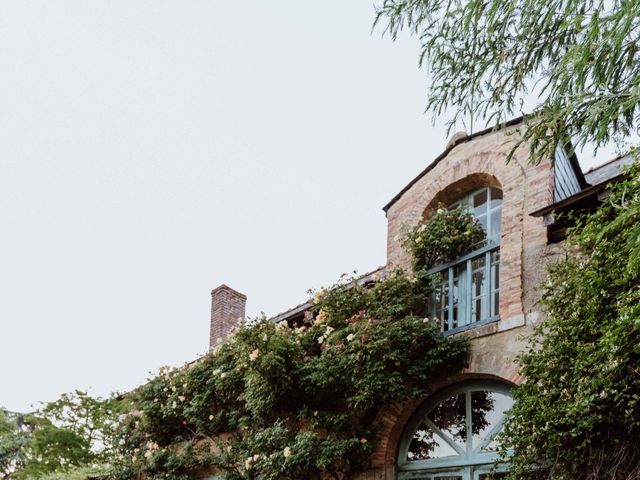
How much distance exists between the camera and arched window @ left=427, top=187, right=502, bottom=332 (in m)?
9.27

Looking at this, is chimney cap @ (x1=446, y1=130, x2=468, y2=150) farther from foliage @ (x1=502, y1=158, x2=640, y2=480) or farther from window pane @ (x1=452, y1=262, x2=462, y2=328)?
foliage @ (x1=502, y1=158, x2=640, y2=480)

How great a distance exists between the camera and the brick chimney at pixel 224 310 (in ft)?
55.0

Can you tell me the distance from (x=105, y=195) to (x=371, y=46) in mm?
7126

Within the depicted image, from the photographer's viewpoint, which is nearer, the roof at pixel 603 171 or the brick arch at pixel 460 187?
the brick arch at pixel 460 187

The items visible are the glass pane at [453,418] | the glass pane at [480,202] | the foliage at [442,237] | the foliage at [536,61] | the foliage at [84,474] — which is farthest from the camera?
the foliage at [84,474]

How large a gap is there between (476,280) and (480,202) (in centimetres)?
146

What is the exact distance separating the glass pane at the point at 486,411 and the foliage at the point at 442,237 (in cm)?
210

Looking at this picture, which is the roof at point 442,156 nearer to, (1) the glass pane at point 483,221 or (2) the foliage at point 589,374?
(1) the glass pane at point 483,221

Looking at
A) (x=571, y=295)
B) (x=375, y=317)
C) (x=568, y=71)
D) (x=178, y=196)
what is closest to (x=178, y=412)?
(x=178, y=196)

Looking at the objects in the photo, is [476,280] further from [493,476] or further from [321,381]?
[493,476]

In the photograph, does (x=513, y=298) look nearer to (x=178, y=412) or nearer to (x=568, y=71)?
(x=568, y=71)

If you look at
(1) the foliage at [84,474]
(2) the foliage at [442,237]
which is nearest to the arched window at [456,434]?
(2) the foliage at [442,237]

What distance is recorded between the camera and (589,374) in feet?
21.9

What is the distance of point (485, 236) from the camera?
32.8ft
